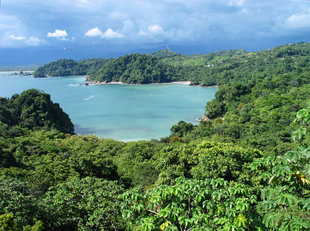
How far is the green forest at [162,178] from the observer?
3066mm

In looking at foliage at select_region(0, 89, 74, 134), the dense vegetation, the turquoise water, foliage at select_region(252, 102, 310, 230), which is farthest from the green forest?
A: the dense vegetation

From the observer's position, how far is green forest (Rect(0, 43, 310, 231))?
3.07m

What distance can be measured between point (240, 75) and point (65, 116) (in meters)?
64.6

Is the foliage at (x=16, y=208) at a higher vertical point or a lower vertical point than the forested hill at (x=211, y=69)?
lower

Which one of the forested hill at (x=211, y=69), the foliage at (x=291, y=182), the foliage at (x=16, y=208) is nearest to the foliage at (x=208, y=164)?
the foliage at (x=16, y=208)

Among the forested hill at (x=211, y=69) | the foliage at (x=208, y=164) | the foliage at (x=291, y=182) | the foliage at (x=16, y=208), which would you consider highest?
the forested hill at (x=211, y=69)

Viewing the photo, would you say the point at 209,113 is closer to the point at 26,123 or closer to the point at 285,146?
the point at 285,146

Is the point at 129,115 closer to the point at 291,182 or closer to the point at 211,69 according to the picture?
the point at 291,182

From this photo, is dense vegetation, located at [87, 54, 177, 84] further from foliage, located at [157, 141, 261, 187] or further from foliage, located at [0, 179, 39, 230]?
foliage, located at [0, 179, 39, 230]

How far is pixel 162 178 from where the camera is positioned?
959cm

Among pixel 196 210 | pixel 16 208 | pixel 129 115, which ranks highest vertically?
pixel 196 210

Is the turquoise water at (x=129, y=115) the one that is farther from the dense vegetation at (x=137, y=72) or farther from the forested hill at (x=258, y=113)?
the dense vegetation at (x=137, y=72)

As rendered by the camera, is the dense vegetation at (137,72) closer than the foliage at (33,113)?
No

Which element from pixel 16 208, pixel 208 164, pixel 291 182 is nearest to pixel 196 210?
pixel 291 182
